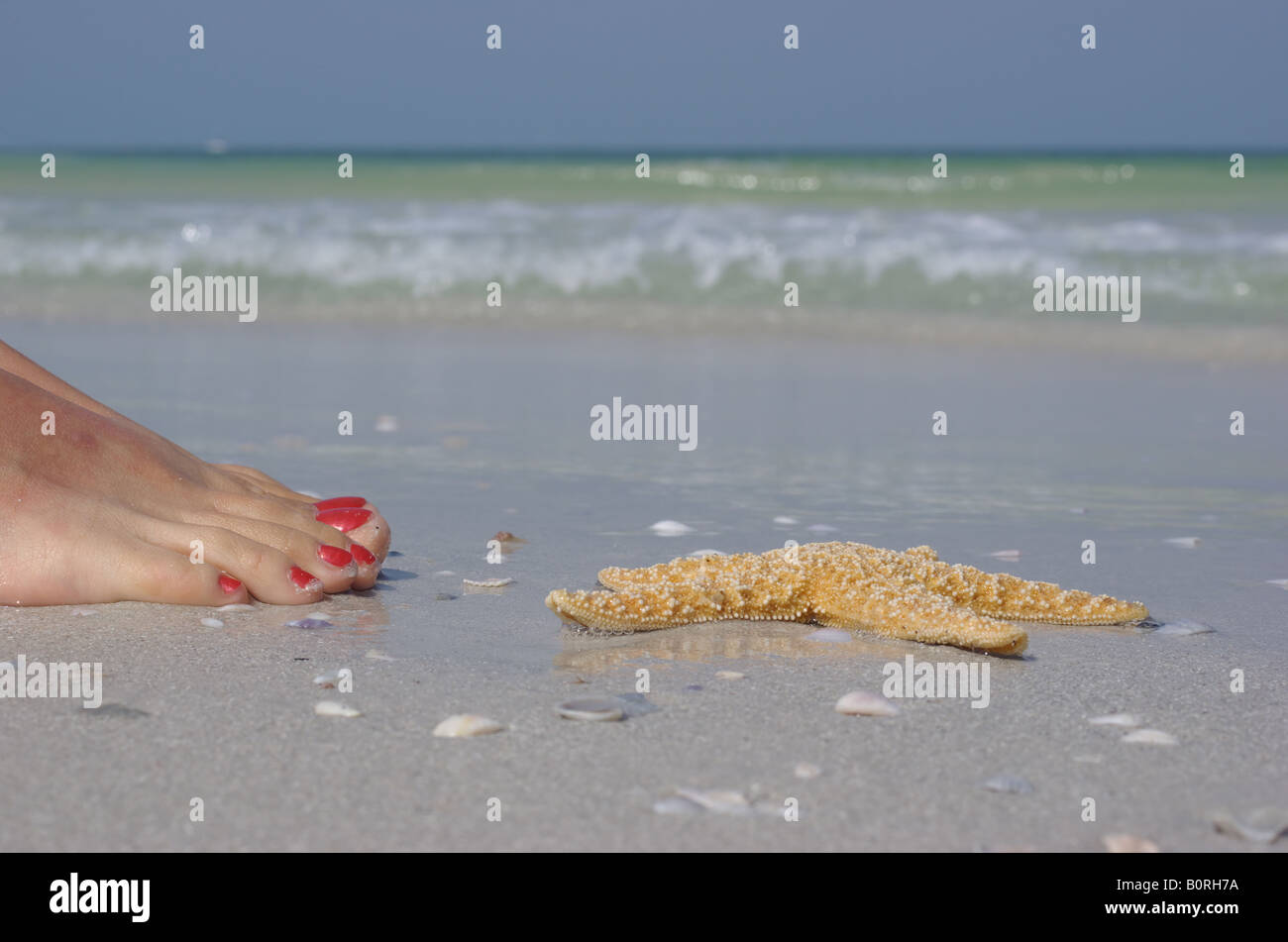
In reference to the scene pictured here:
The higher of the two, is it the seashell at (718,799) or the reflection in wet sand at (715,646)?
the reflection in wet sand at (715,646)

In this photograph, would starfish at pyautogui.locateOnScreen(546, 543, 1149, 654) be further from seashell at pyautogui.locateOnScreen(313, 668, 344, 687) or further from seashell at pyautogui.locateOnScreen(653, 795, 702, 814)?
seashell at pyautogui.locateOnScreen(653, 795, 702, 814)

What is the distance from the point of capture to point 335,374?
7727 millimetres

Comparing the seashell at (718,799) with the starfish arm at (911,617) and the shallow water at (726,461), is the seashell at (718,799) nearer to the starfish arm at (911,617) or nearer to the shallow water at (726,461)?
→ the shallow water at (726,461)

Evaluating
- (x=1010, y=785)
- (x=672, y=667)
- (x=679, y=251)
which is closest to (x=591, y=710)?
(x=672, y=667)

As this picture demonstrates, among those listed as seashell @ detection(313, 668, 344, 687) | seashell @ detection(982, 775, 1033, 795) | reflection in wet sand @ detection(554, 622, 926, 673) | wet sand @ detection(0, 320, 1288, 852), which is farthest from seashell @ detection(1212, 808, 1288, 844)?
seashell @ detection(313, 668, 344, 687)

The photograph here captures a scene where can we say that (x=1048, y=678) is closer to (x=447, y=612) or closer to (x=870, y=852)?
(x=870, y=852)

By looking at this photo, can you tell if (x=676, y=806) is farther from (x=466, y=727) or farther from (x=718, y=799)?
(x=466, y=727)

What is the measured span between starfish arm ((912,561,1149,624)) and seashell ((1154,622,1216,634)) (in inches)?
3.1

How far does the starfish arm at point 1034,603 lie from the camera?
3.31 metres

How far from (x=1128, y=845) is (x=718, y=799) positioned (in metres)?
0.63

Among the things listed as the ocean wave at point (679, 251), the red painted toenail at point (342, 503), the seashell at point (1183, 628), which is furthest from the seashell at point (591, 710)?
the ocean wave at point (679, 251)

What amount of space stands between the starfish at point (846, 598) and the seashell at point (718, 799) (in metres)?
0.88

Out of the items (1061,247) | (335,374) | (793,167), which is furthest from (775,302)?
(793,167)

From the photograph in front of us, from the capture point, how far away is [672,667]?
9.75 feet
